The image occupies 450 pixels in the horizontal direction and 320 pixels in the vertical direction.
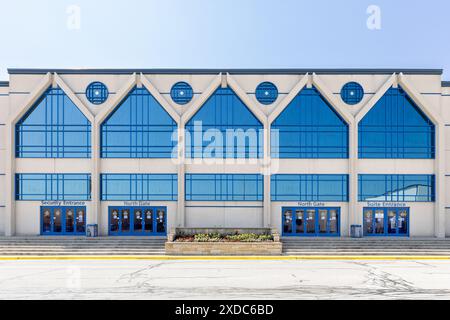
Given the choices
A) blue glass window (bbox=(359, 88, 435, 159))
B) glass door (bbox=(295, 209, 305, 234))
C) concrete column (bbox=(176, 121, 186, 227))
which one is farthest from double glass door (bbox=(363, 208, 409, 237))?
concrete column (bbox=(176, 121, 186, 227))

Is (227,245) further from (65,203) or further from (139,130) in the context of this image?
(65,203)

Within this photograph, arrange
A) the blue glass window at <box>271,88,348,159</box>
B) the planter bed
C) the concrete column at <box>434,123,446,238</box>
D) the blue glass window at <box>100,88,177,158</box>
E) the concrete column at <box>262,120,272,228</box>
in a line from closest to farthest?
1. the planter bed
2. the concrete column at <box>434,123,446,238</box>
3. the concrete column at <box>262,120,272,228</box>
4. the blue glass window at <box>271,88,348,159</box>
5. the blue glass window at <box>100,88,177,158</box>

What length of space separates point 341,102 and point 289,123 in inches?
176

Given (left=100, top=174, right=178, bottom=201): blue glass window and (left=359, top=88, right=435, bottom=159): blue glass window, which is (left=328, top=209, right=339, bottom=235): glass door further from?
(left=100, top=174, right=178, bottom=201): blue glass window

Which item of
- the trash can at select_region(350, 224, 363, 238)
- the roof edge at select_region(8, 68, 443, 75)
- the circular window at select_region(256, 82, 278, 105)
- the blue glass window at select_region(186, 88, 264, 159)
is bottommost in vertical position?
the trash can at select_region(350, 224, 363, 238)

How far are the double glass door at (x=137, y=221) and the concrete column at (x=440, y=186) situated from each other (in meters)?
22.2

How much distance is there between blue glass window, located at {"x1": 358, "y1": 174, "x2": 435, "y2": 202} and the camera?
27.6 metres

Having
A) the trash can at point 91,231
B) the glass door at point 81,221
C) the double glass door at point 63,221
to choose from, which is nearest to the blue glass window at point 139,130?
the glass door at point 81,221

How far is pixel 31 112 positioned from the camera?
92.1ft

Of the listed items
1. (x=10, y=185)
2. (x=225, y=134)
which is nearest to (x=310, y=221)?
(x=225, y=134)

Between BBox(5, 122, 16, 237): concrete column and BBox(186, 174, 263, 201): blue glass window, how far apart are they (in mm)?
14278

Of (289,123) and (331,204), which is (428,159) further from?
(289,123)

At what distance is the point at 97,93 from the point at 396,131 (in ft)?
82.4

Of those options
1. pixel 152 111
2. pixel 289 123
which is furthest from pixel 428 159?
pixel 152 111
